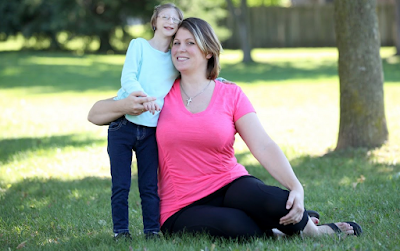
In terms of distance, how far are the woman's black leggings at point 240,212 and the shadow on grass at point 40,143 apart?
449 centimetres

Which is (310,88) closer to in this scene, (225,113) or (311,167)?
(311,167)

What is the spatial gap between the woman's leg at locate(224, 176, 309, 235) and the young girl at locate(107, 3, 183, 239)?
545mm

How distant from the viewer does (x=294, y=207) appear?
3.42 m

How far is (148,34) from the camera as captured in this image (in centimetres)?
2773

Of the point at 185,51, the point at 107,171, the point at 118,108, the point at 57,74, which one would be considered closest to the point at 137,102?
the point at 118,108

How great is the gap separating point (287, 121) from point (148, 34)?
18.7 m

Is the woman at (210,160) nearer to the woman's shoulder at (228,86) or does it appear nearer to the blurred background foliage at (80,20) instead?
the woman's shoulder at (228,86)

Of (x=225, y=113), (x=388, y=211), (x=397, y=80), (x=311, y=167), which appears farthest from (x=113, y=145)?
(x=397, y=80)

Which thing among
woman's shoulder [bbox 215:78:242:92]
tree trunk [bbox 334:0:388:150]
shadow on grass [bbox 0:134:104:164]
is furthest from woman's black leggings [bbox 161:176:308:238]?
shadow on grass [bbox 0:134:104:164]

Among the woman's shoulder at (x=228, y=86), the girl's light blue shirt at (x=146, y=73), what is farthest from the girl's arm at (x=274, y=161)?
the girl's light blue shirt at (x=146, y=73)

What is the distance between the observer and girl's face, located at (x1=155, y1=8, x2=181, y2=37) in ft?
12.5

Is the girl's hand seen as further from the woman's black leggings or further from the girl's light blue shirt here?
the woman's black leggings

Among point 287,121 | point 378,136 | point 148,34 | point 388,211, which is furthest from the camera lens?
point 148,34

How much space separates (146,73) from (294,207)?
51.0 inches
